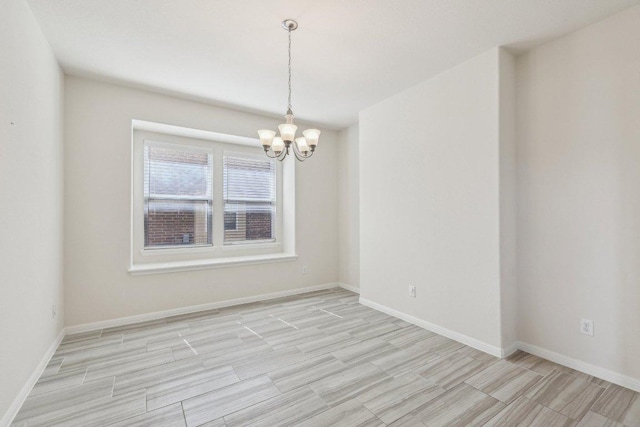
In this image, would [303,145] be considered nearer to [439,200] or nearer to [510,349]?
[439,200]

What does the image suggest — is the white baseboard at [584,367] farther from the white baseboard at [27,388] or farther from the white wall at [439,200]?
the white baseboard at [27,388]

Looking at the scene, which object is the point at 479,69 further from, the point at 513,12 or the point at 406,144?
the point at 406,144

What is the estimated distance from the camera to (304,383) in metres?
2.24

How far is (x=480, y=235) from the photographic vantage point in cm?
277

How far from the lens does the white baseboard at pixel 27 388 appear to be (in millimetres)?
1791

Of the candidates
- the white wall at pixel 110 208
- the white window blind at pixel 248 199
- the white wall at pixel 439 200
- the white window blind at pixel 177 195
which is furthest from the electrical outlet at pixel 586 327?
the white window blind at pixel 177 195

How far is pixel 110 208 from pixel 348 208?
131 inches

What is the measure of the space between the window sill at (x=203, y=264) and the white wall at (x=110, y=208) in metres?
0.08

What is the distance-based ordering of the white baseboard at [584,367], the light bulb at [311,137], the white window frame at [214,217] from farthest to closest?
the white window frame at [214,217], the light bulb at [311,137], the white baseboard at [584,367]

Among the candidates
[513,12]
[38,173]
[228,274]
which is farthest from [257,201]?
[513,12]

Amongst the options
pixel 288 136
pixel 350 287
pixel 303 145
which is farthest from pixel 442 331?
pixel 288 136

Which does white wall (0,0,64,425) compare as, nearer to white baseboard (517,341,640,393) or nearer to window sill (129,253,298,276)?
window sill (129,253,298,276)

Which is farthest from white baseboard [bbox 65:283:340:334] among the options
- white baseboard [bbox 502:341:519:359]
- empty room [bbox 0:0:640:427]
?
white baseboard [bbox 502:341:519:359]

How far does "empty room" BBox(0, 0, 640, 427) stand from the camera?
204 cm
